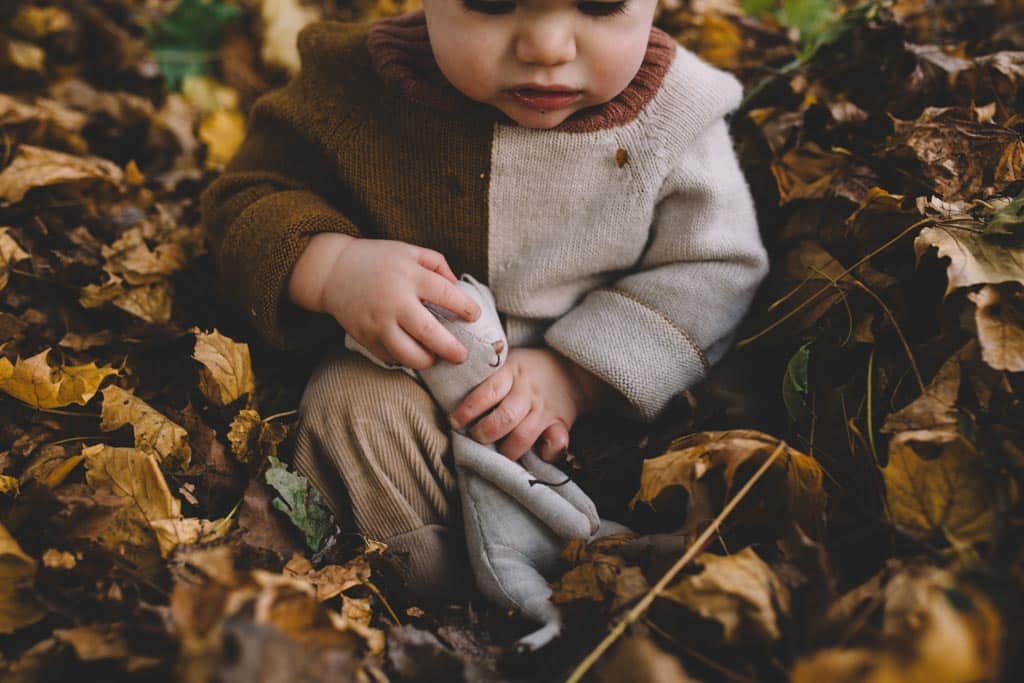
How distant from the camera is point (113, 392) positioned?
149 centimetres

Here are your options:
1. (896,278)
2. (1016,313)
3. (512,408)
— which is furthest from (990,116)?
(512,408)

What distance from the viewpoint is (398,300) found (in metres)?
1.42

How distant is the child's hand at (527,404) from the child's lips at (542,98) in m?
0.49

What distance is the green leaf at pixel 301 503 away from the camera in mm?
1381

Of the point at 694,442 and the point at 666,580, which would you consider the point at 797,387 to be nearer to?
the point at 694,442

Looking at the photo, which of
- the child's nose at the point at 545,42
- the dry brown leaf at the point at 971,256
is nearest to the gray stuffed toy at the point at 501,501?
the child's nose at the point at 545,42

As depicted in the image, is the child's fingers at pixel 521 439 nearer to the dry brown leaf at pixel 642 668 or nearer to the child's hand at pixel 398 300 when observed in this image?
the child's hand at pixel 398 300

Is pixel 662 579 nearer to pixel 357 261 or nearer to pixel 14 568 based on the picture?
pixel 357 261

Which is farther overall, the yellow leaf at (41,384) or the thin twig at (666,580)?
the yellow leaf at (41,384)

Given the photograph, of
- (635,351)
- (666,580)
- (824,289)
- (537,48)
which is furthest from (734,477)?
(537,48)

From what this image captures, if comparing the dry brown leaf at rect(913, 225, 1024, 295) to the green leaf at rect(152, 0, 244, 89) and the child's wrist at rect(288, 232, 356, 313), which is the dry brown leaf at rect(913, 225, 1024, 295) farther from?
the green leaf at rect(152, 0, 244, 89)

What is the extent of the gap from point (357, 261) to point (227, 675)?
84 centimetres

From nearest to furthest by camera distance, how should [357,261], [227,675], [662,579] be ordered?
[227,675] → [662,579] → [357,261]

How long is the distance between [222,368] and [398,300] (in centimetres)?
42
